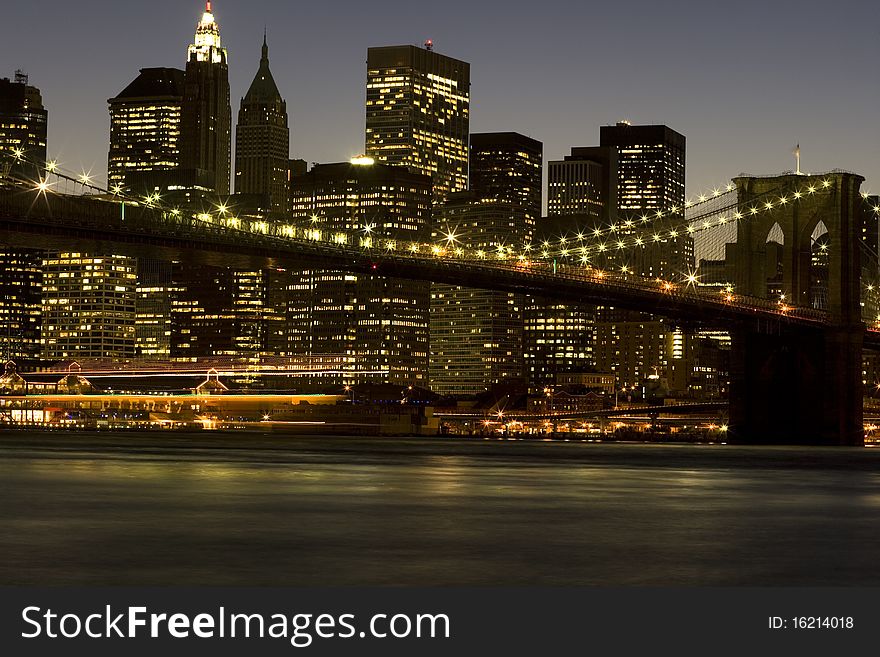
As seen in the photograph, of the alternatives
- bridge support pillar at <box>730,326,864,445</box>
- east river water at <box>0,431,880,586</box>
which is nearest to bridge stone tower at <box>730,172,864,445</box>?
bridge support pillar at <box>730,326,864,445</box>

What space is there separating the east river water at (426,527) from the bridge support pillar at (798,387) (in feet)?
134

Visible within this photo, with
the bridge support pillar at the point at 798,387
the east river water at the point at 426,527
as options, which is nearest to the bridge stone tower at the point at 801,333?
the bridge support pillar at the point at 798,387

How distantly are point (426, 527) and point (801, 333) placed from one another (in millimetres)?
64152

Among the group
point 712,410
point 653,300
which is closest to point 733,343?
point 653,300

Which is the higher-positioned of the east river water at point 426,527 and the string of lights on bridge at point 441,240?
the string of lights on bridge at point 441,240

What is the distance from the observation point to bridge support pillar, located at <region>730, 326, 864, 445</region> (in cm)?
7956

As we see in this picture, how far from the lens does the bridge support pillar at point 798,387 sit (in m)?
79.6

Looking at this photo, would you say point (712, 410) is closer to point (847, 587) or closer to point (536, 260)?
point (536, 260)

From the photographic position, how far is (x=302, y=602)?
13.3m

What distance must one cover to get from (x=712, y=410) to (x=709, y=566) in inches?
4871

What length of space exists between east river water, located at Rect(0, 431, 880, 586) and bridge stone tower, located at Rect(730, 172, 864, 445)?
135 feet

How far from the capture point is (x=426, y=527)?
68.2ft

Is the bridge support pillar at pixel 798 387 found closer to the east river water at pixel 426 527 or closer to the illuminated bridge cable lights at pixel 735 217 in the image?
the illuminated bridge cable lights at pixel 735 217

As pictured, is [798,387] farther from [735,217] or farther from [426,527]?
[426,527]
